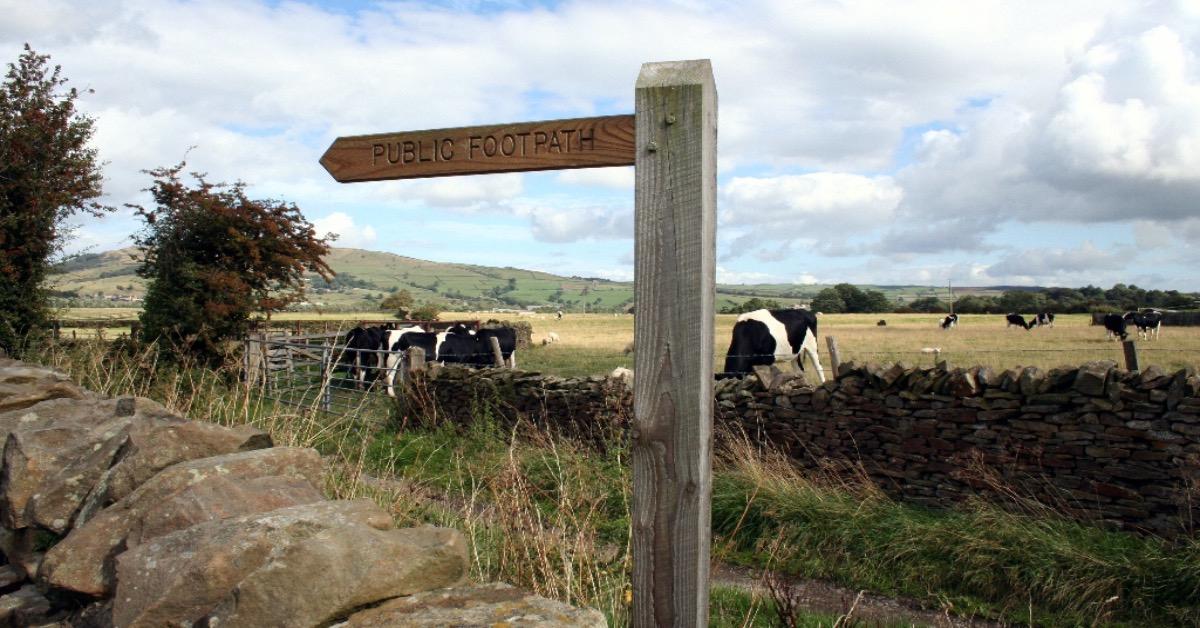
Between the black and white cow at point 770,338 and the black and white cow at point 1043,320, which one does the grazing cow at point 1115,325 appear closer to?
the black and white cow at point 1043,320

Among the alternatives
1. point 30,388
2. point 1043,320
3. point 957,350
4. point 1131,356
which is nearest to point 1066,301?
point 1043,320

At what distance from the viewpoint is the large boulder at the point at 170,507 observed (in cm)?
295

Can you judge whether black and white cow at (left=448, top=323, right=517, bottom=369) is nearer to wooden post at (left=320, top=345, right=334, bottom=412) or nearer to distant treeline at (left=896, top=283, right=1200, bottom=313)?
wooden post at (left=320, top=345, right=334, bottom=412)

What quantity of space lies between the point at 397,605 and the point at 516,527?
1494 mm

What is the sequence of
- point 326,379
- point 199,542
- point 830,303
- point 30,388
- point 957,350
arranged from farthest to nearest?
point 830,303, point 957,350, point 326,379, point 30,388, point 199,542

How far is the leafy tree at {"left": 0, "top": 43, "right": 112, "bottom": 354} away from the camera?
12906 mm

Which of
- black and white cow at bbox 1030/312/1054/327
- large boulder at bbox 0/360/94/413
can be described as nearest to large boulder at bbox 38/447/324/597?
large boulder at bbox 0/360/94/413

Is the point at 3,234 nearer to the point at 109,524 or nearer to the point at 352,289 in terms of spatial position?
the point at 109,524

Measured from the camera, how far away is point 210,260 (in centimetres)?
1517

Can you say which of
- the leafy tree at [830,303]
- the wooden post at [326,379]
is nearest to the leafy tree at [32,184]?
the wooden post at [326,379]

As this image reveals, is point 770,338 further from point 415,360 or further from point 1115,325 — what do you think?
point 1115,325

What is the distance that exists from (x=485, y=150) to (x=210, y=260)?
13783mm

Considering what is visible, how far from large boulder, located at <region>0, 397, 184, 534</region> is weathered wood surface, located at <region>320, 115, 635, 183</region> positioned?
155 centimetres

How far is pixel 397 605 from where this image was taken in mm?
2449
